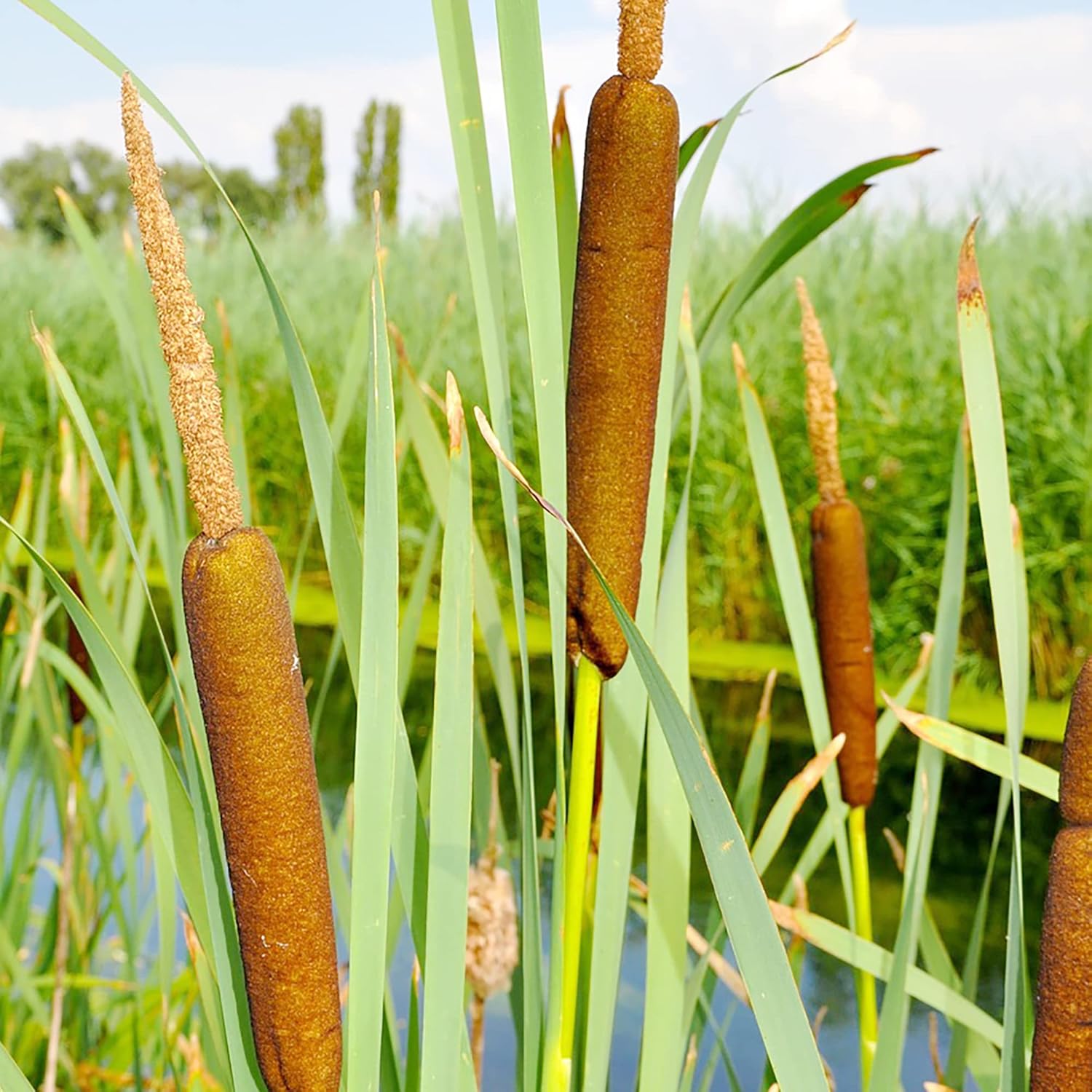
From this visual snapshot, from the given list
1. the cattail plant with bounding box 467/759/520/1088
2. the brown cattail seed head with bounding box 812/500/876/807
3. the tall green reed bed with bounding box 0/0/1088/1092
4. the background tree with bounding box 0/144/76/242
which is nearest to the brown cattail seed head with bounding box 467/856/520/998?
the cattail plant with bounding box 467/759/520/1088

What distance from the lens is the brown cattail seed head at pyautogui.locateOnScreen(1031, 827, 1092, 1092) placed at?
0.26 m

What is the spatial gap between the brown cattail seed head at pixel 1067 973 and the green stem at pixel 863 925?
10.7 inches

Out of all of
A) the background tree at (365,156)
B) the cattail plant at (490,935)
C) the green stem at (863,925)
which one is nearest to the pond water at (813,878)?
the cattail plant at (490,935)

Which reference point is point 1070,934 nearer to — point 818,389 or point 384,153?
point 818,389

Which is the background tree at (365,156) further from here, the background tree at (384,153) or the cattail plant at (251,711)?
the cattail plant at (251,711)

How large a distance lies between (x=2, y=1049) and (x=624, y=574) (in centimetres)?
19

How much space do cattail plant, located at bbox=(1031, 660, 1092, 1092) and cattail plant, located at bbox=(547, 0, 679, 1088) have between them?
0.11 meters

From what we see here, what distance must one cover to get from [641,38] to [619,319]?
68 millimetres

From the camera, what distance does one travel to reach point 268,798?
0.27 m

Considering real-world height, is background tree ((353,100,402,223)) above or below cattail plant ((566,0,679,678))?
above

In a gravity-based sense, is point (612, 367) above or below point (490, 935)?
above

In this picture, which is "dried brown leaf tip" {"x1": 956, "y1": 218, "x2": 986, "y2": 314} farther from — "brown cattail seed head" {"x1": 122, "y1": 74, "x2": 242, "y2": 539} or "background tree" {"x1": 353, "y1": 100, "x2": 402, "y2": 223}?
"background tree" {"x1": 353, "y1": 100, "x2": 402, "y2": 223}

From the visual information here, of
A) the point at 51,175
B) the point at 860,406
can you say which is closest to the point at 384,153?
the point at 51,175

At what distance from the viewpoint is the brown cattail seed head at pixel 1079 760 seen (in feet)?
0.83
